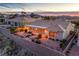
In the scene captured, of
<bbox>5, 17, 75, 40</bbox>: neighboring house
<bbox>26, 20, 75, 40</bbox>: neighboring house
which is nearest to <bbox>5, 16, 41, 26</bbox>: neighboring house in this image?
<bbox>5, 17, 75, 40</bbox>: neighboring house

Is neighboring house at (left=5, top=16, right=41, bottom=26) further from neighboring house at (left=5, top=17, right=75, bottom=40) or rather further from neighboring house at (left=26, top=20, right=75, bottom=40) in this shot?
neighboring house at (left=26, top=20, right=75, bottom=40)

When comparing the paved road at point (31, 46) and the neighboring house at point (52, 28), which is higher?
the neighboring house at point (52, 28)

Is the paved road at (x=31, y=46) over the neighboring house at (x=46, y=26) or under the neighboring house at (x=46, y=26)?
under

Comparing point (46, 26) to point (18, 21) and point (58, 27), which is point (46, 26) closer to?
point (58, 27)

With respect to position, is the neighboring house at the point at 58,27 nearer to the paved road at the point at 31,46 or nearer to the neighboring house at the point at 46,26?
the neighboring house at the point at 46,26

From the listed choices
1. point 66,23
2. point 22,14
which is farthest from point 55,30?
point 22,14

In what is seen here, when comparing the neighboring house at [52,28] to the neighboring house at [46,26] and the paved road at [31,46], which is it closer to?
the neighboring house at [46,26]

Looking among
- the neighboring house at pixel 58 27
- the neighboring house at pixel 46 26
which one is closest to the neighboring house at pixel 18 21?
the neighboring house at pixel 46 26

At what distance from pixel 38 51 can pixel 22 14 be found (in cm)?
60

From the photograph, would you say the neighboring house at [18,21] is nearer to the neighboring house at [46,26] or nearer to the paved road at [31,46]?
the neighboring house at [46,26]

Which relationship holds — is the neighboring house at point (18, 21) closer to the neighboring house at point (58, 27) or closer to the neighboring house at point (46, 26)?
the neighboring house at point (46, 26)

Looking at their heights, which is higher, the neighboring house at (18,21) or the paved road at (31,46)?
the neighboring house at (18,21)

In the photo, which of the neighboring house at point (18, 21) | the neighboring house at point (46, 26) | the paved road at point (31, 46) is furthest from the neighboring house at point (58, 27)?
the paved road at point (31, 46)

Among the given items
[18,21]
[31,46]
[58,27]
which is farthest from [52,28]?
[18,21]
